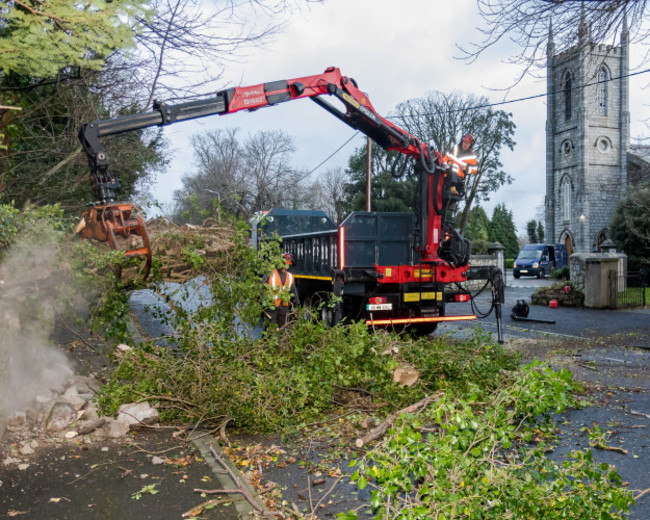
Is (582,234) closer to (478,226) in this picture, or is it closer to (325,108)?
(478,226)

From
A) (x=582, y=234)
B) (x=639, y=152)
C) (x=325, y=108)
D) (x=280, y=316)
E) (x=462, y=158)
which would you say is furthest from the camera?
(x=639, y=152)

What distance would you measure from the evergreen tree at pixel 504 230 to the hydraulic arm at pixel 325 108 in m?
52.2

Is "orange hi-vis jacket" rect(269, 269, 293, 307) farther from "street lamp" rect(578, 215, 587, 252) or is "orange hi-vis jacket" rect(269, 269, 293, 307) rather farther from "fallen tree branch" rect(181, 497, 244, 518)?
"street lamp" rect(578, 215, 587, 252)

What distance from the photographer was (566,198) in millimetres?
50000

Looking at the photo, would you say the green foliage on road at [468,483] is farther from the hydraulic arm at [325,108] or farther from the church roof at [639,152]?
the church roof at [639,152]

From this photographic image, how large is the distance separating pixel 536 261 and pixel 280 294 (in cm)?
3210

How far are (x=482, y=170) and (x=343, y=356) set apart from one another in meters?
39.8

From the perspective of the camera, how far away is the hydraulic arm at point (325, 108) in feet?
20.5

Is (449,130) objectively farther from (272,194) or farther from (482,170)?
(272,194)

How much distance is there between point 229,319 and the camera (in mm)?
7141

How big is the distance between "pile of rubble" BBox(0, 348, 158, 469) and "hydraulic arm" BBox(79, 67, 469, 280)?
1.63m

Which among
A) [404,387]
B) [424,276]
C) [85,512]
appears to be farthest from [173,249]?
Answer: [424,276]

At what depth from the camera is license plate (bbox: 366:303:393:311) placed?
10.2m

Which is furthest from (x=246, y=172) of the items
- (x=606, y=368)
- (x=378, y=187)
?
(x=606, y=368)
